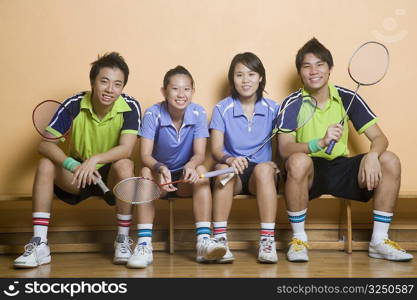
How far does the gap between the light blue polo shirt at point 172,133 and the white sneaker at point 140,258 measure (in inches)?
19.2

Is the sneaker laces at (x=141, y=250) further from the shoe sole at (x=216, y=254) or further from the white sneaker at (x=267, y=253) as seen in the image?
the white sneaker at (x=267, y=253)

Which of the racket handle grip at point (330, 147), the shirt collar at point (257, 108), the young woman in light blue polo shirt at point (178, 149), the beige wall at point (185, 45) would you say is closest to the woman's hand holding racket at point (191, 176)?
the young woman in light blue polo shirt at point (178, 149)

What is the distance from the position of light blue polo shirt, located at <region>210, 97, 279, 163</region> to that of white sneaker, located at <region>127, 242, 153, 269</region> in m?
0.67

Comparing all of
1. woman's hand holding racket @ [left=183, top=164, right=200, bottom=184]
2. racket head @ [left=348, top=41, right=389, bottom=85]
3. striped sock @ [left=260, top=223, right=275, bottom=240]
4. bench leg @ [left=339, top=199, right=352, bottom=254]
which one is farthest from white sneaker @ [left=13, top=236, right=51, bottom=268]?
racket head @ [left=348, top=41, right=389, bottom=85]

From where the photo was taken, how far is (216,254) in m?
2.62

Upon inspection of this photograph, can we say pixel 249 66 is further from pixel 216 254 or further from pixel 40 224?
pixel 40 224

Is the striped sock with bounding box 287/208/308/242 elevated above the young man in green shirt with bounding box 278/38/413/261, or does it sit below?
below

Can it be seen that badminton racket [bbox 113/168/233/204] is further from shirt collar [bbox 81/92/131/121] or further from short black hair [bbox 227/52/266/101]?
short black hair [bbox 227/52/266/101]

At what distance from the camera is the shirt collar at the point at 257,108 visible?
10.00 feet

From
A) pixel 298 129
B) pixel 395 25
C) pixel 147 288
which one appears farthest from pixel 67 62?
pixel 395 25

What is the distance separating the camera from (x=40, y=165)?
276 cm

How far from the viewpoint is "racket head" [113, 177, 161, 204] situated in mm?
2639

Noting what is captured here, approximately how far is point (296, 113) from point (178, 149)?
597 millimetres

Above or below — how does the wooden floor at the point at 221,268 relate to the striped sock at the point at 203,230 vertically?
below
